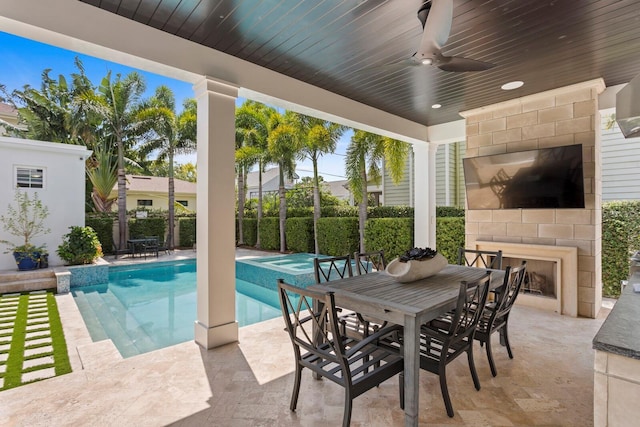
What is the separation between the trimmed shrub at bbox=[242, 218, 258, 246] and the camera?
48.3 feet

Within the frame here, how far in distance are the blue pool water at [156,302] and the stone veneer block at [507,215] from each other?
4.07 meters

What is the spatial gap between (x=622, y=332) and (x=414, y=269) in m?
1.58

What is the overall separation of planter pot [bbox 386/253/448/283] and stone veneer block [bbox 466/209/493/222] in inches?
115

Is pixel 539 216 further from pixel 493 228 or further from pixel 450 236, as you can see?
pixel 450 236

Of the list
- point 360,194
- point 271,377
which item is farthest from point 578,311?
point 360,194

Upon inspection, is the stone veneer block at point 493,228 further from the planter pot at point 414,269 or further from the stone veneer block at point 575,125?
the planter pot at point 414,269

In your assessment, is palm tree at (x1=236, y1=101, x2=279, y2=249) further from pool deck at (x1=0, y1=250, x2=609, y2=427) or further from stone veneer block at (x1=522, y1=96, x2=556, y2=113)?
pool deck at (x1=0, y1=250, x2=609, y2=427)

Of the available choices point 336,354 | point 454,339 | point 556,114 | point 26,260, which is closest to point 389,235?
point 556,114

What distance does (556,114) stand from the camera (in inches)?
189

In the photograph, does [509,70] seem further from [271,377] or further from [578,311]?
[271,377]

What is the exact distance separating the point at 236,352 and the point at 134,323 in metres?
2.73

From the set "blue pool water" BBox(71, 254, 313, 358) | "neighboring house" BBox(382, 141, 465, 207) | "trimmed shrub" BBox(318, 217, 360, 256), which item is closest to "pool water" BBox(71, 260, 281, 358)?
"blue pool water" BBox(71, 254, 313, 358)

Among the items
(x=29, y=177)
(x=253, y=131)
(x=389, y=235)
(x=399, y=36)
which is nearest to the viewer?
(x=399, y=36)

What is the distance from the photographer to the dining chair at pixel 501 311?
284 cm
